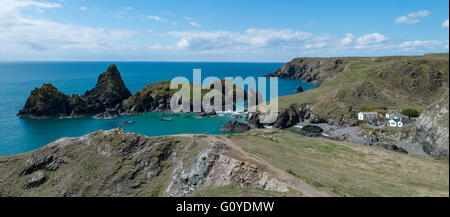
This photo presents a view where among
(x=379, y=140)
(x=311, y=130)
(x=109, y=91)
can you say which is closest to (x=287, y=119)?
(x=311, y=130)

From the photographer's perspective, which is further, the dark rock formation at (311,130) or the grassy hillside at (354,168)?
the dark rock formation at (311,130)

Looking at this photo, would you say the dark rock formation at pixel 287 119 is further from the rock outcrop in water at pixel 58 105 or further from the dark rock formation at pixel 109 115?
the rock outcrop in water at pixel 58 105

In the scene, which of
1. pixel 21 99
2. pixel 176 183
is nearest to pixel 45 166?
pixel 176 183

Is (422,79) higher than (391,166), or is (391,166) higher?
(422,79)

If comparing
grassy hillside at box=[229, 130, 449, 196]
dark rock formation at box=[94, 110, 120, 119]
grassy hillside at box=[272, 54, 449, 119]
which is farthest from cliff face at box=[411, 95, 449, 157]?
dark rock formation at box=[94, 110, 120, 119]

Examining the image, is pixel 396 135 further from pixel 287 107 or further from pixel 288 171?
pixel 288 171

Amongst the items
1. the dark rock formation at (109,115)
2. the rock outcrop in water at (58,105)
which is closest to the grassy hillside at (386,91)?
the dark rock formation at (109,115)
